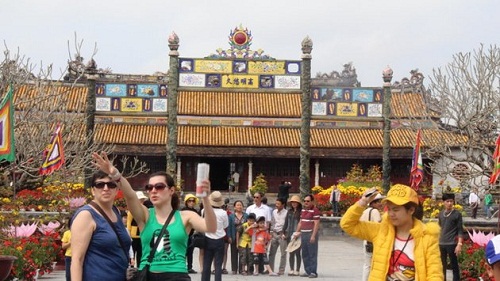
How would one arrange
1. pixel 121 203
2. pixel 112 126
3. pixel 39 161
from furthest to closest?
pixel 112 126, pixel 121 203, pixel 39 161

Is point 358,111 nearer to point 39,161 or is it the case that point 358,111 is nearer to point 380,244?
point 39,161

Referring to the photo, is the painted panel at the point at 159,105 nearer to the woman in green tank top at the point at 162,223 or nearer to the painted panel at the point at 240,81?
the painted panel at the point at 240,81

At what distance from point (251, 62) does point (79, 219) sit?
3675 centimetres

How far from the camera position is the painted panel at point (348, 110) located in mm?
43469

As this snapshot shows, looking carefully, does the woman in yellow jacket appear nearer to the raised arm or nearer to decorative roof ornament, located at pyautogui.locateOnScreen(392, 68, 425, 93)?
the raised arm

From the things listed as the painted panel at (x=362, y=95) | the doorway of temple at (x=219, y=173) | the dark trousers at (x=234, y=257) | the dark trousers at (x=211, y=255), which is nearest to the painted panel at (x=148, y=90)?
the doorway of temple at (x=219, y=173)

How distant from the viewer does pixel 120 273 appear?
6.88 m

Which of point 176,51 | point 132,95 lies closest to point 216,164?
point 132,95

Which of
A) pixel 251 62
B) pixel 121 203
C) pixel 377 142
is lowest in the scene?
pixel 121 203

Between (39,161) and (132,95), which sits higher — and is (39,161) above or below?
below

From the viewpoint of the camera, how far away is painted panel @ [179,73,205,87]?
42.1 meters

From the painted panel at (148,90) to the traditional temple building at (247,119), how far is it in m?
0.04

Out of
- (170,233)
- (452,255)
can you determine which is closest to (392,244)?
(170,233)

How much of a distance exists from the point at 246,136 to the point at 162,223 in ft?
133
